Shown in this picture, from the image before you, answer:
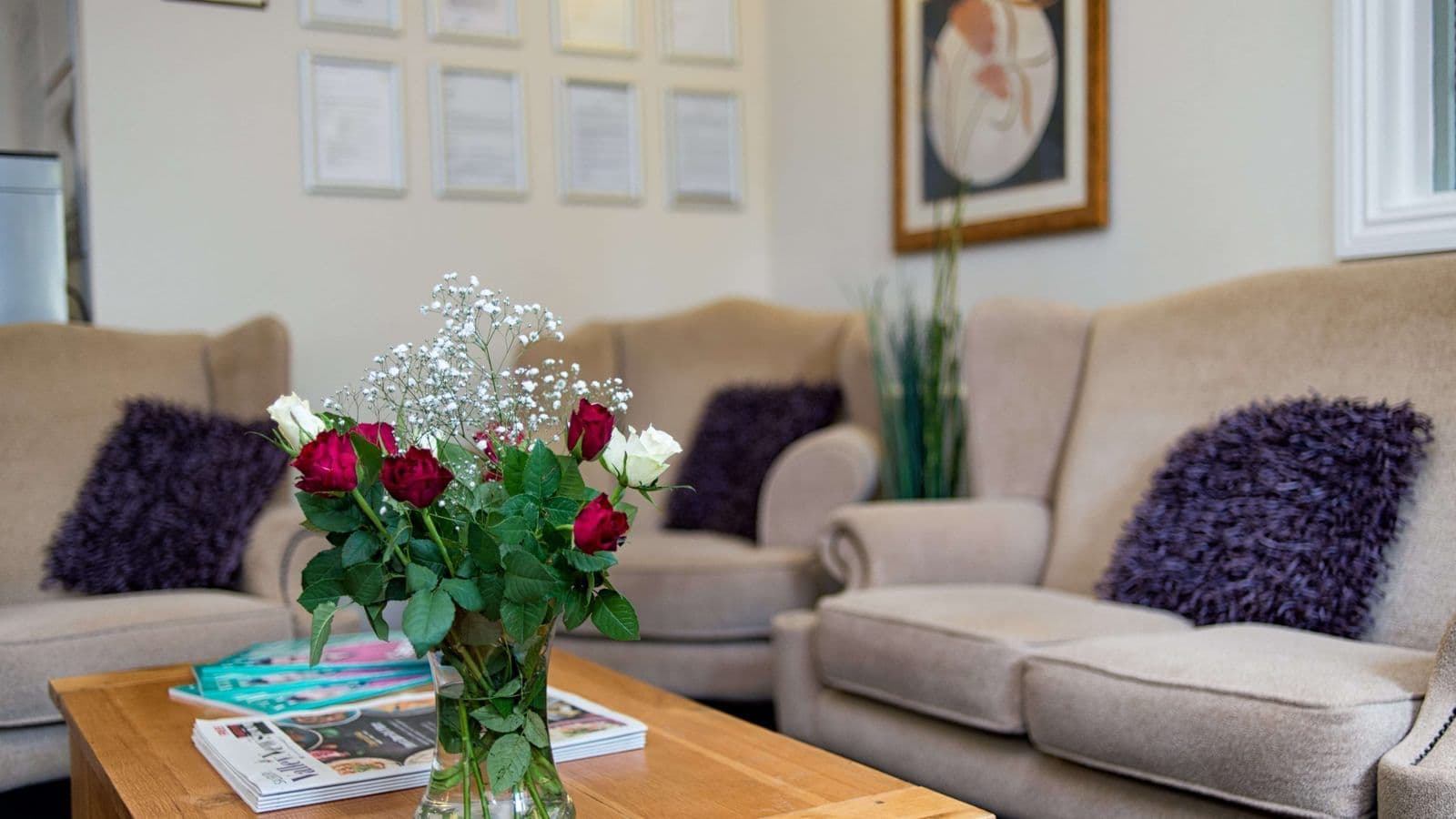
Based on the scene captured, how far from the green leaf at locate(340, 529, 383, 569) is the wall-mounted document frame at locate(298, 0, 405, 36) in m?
2.98

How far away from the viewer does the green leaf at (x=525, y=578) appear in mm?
1156

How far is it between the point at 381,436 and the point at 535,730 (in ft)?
1.02

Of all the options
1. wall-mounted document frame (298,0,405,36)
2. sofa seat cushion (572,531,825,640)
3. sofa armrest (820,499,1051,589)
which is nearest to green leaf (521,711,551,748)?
sofa armrest (820,499,1051,589)

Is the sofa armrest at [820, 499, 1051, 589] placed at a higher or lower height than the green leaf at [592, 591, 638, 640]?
lower

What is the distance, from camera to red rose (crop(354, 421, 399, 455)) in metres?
1.22

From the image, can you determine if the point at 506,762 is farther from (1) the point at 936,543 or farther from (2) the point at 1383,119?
(2) the point at 1383,119

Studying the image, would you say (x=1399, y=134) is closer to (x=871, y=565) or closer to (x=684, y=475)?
(x=871, y=565)

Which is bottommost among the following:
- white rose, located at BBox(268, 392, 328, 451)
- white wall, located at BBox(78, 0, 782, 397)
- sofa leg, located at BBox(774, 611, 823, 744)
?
sofa leg, located at BBox(774, 611, 823, 744)

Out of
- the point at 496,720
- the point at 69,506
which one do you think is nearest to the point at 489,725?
the point at 496,720

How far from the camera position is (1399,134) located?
2582mm

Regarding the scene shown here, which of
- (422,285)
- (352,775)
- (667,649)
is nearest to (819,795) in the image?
(352,775)

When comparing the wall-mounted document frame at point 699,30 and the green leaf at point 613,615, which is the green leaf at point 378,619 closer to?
the green leaf at point 613,615

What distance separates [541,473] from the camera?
47.5 inches

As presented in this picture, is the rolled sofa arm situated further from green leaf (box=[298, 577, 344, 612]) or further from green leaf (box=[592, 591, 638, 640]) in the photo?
Result: green leaf (box=[298, 577, 344, 612])
